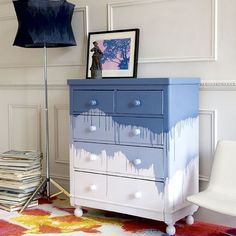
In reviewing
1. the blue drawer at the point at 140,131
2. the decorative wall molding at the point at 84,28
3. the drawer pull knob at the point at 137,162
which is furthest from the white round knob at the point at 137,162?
the decorative wall molding at the point at 84,28

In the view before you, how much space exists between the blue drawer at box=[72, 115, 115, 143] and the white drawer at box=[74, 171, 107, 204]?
258mm

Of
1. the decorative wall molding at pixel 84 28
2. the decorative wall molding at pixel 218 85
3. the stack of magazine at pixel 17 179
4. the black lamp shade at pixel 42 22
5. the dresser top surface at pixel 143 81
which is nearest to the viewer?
the dresser top surface at pixel 143 81

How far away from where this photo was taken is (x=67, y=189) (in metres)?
3.90

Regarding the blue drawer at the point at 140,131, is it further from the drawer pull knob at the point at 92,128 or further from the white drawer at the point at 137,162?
the drawer pull knob at the point at 92,128

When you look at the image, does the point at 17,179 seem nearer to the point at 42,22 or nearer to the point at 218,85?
the point at 42,22

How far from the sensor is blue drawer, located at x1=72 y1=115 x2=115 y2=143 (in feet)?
10.1

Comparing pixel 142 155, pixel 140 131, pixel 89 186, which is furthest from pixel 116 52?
pixel 89 186

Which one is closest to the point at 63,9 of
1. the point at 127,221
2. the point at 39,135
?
the point at 39,135

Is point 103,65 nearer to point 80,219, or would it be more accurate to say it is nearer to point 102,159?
point 102,159

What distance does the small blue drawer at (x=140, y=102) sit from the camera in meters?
2.86

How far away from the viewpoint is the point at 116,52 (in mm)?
3492

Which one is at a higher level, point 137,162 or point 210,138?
point 210,138

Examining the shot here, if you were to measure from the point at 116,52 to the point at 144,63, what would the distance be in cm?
24

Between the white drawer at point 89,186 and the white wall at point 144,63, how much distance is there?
0.64 meters
